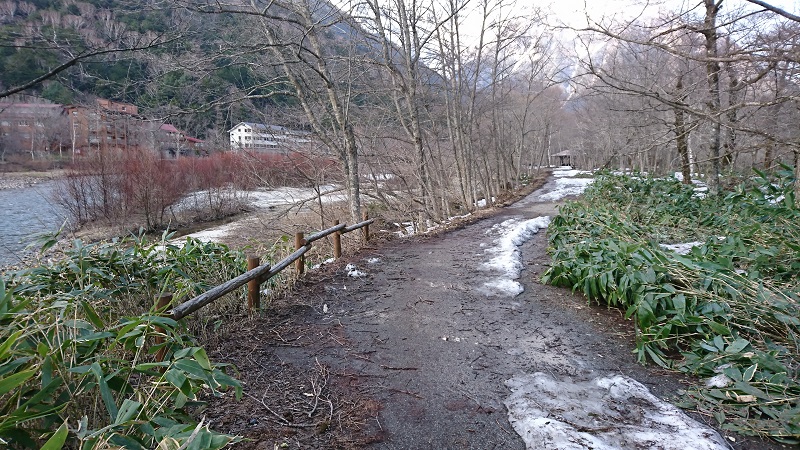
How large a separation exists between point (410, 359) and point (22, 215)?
2046cm

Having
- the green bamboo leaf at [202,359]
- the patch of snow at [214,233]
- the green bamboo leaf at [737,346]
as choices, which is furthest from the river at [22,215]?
the green bamboo leaf at [737,346]

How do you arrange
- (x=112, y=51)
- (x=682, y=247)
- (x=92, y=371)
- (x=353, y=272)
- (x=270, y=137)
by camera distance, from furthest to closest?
(x=270, y=137) → (x=353, y=272) → (x=682, y=247) → (x=112, y=51) → (x=92, y=371)

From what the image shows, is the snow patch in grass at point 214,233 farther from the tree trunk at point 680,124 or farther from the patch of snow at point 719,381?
the patch of snow at point 719,381

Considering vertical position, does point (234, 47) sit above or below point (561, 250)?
above

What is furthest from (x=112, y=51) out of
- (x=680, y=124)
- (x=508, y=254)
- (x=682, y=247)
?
(x=680, y=124)

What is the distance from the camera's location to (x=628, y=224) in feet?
19.4

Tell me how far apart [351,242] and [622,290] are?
5560mm

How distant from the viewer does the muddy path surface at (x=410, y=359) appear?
2535 millimetres

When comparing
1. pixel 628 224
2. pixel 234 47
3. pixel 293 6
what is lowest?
pixel 628 224

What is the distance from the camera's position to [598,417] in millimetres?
2605

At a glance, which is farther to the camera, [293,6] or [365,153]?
[365,153]

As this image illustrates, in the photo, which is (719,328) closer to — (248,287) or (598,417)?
(598,417)

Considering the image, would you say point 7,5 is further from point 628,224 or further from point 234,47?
point 628,224

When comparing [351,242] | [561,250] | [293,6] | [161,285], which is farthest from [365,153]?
[161,285]
